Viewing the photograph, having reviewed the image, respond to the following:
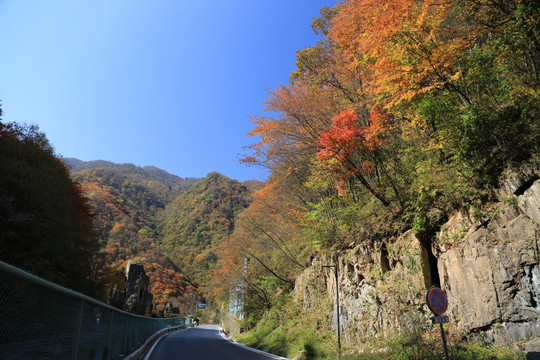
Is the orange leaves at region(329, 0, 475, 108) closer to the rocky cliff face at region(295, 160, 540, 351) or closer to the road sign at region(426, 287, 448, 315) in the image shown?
the rocky cliff face at region(295, 160, 540, 351)

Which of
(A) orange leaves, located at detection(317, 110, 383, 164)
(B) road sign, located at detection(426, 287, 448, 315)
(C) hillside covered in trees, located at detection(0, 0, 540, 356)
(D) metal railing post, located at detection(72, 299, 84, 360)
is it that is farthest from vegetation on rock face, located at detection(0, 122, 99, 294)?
(B) road sign, located at detection(426, 287, 448, 315)

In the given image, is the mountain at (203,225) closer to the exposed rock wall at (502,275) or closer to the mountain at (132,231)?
the mountain at (132,231)

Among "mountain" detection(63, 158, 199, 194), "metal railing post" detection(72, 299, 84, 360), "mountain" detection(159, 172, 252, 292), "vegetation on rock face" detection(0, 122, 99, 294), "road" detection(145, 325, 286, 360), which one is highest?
"mountain" detection(63, 158, 199, 194)

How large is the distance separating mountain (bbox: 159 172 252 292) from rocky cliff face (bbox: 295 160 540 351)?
51210 millimetres

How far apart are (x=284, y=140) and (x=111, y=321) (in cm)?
1097

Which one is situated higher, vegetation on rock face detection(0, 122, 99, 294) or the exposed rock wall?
vegetation on rock face detection(0, 122, 99, 294)

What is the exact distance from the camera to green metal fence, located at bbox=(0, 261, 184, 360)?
2.20 meters

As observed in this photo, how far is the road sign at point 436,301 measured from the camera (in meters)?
5.75

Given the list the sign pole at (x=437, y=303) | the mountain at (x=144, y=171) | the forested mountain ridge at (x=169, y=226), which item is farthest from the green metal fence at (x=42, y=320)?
the mountain at (x=144, y=171)

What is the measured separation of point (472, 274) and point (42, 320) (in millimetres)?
9495

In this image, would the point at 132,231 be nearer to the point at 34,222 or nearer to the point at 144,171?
the point at 34,222

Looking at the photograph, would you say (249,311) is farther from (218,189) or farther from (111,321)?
(218,189)

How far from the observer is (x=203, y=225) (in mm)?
78875

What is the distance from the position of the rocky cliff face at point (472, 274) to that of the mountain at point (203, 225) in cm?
5121
